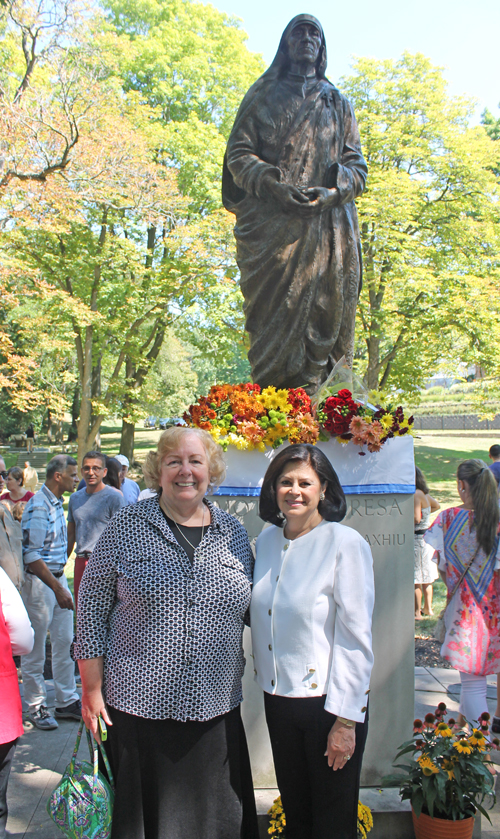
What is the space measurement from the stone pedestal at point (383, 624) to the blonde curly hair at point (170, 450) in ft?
2.81

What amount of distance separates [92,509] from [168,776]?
11.4 feet

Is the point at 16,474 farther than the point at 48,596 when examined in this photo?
Yes

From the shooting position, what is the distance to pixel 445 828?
2949mm

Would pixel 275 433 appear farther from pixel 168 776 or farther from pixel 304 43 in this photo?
pixel 304 43

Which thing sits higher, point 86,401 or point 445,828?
point 86,401

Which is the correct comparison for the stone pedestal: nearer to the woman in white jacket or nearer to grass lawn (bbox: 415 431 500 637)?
the woman in white jacket

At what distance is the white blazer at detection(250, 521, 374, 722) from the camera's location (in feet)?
7.51

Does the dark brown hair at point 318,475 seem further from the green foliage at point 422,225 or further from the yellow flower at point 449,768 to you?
the green foliage at point 422,225

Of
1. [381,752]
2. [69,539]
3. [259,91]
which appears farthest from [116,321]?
[381,752]

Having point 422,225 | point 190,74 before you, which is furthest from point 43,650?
point 190,74

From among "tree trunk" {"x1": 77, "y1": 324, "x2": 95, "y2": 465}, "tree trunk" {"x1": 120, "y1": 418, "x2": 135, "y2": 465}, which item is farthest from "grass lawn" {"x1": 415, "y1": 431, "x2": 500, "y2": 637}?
"tree trunk" {"x1": 77, "y1": 324, "x2": 95, "y2": 465}

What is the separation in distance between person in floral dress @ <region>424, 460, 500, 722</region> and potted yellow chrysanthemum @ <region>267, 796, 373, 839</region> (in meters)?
1.20

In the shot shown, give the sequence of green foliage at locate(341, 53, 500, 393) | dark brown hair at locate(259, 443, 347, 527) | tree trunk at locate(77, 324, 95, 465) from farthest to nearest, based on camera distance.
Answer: tree trunk at locate(77, 324, 95, 465)
green foliage at locate(341, 53, 500, 393)
dark brown hair at locate(259, 443, 347, 527)

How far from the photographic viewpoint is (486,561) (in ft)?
13.1
